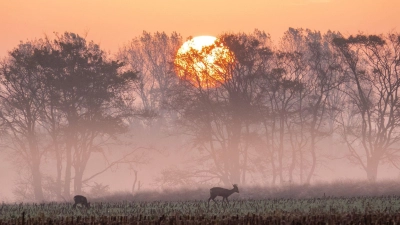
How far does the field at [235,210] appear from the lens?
21578 mm

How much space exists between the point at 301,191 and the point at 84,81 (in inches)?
1029

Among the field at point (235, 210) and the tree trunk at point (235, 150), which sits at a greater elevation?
the tree trunk at point (235, 150)

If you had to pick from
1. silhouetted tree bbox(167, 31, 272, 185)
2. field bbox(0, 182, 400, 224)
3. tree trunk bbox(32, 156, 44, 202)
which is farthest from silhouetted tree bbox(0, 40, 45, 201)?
field bbox(0, 182, 400, 224)

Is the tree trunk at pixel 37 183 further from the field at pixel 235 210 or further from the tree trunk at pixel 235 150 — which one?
the tree trunk at pixel 235 150

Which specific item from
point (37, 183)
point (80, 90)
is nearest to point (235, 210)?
point (80, 90)

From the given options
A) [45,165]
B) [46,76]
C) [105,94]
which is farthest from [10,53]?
[45,165]

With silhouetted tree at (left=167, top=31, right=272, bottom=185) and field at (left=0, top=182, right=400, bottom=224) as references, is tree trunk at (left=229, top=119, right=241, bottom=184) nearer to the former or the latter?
silhouetted tree at (left=167, top=31, right=272, bottom=185)

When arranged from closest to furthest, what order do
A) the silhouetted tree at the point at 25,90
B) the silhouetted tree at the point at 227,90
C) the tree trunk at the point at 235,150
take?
the silhouetted tree at the point at 25,90 < the silhouetted tree at the point at 227,90 < the tree trunk at the point at 235,150

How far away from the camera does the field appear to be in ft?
70.8

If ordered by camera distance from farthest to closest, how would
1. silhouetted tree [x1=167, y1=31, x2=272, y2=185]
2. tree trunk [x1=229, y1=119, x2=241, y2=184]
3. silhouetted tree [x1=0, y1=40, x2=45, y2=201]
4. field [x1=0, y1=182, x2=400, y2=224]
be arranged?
tree trunk [x1=229, y1=119, x2=241, y2=184]
silhouetted tree [x1=167, y1=31, x2=272, y2=185]
silhouetted tree [x1=0, y1=40, x2=45, y2=201]
field [x1=0, y1=182, x2=400, y2=224]

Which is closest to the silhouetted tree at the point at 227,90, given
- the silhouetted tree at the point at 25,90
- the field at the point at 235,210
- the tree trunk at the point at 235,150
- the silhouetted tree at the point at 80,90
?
the tree trunk at the point at 235,150

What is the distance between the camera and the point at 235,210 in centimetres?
2820

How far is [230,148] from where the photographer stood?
67.1m

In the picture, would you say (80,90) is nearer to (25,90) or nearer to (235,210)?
(25,90)
